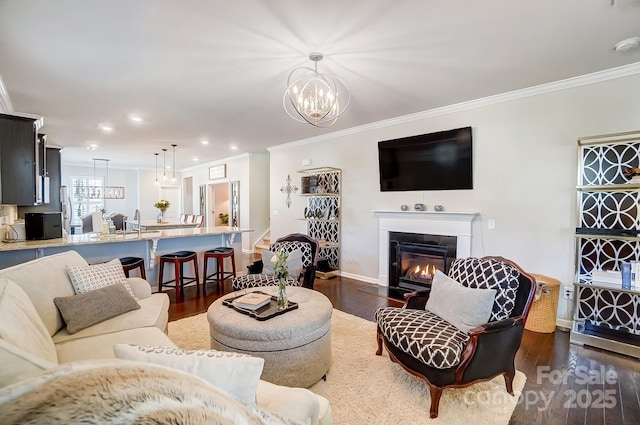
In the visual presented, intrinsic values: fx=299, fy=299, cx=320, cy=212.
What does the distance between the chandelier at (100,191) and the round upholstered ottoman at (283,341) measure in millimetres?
10710

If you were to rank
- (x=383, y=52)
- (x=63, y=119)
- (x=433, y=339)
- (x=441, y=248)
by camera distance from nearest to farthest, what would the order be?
(x=433, y=339)
(x=383, y=52)
(x=441, y=248)
(x=63, y=119)

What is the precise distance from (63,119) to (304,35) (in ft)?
15.6

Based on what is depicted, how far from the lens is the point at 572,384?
7.66ft

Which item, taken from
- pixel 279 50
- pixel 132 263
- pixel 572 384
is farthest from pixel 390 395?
pixel 132 263

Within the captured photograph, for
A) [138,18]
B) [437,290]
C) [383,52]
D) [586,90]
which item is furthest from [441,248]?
[138,18]

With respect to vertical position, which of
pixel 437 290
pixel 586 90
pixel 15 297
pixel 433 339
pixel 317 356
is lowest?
pixel 317 356

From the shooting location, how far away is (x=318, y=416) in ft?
4.11

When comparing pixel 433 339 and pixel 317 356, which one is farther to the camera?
pixel 317 356

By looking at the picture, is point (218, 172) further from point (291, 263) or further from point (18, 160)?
A: point (291, 263)

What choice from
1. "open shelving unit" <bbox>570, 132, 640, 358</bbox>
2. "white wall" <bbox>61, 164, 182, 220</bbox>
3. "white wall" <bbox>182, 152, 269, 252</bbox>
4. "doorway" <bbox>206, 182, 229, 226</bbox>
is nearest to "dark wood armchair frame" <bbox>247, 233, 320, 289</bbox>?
"open shelving unit" <bbox>570, 132, 640, 358</bbox>

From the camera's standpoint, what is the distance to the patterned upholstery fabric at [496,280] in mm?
2287

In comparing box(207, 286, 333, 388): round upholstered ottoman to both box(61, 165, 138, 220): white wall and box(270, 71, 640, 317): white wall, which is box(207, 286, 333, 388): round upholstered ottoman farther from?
box(61, 165, 138, 220): white wall

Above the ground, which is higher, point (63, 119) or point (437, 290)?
point (63, 119)

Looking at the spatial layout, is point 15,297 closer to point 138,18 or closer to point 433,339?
point 138,18
